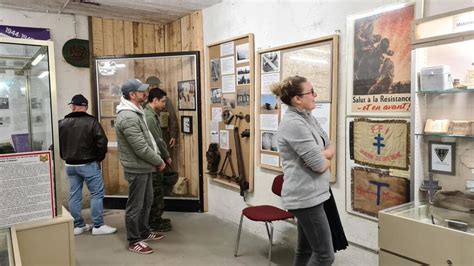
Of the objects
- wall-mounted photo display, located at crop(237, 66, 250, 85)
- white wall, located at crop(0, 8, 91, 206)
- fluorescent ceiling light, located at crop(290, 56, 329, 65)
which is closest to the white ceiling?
white wall, located at crop(0, 8, 91, 206)

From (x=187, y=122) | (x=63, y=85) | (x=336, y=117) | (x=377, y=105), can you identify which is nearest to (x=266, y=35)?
(x=336, y=117)

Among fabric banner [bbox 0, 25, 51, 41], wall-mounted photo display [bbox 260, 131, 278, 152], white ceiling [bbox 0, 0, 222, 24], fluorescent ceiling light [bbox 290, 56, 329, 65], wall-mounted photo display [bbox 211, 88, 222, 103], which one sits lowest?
wall-mounted photo display [bbox 260, 131, 278, 152]

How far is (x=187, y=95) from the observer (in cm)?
460

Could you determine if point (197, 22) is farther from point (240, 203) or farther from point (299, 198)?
point (299, 198)

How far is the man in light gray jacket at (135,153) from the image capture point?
125 inches

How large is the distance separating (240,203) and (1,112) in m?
2.39

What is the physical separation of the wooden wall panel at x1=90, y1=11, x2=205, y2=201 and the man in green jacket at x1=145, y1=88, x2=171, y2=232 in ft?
2.52

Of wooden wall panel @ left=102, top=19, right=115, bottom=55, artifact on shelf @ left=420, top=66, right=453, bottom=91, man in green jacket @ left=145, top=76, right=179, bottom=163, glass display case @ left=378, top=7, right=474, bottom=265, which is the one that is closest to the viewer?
glass display case @ left=378, top=7, right=474, bottom=265

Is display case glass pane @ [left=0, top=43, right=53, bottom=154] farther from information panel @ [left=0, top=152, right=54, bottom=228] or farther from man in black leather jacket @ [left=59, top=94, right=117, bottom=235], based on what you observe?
man in black leather jacket @ [left=59, top=94, right=117, bottom=235]

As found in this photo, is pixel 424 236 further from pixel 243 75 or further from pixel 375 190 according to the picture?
pixel 243 75

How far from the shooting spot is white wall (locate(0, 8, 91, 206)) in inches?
175

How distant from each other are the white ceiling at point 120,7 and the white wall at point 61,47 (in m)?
0.10

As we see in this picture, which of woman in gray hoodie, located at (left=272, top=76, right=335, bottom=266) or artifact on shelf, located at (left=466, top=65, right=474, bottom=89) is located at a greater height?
artifact on shelf, located at (left=466, top=65, right=474, bottom=89)

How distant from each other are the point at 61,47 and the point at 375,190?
4.04 meters
